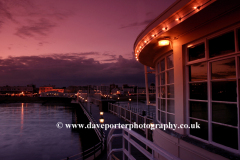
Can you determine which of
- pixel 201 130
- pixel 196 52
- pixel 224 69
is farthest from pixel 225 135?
pixel 196 52

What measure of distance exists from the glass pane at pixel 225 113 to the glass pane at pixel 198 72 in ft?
2.16

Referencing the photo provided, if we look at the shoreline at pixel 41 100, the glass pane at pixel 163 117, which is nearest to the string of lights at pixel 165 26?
the glass pane at pixel 163 117

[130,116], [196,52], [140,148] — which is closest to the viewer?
[140,148]

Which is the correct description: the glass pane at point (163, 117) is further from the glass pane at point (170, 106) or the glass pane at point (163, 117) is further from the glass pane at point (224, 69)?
the glass pane at point (224, 69)

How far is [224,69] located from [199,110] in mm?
1056

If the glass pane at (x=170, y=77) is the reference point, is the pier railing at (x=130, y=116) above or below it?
below

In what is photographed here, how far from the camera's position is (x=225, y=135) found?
332 centimetres

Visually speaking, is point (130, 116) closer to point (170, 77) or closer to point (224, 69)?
point (170, 77)

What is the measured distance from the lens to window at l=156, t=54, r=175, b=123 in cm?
520

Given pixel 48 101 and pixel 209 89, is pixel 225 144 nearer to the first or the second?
pixel 209 89

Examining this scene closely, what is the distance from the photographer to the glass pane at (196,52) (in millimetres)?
3943

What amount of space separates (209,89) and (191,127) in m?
1.10

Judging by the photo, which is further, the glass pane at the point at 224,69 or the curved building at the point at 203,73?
the glass pane at the point at 224,69

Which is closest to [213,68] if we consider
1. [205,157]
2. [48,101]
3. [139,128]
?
[205,157]
